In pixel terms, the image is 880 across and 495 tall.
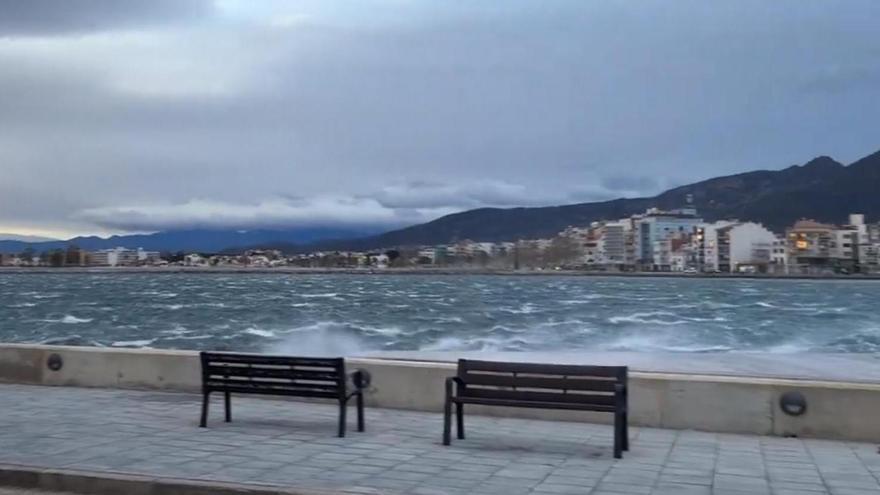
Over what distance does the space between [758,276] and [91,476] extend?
167869 mm

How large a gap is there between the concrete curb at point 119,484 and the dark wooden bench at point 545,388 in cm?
211

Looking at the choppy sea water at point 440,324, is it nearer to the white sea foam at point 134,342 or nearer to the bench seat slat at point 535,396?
the white sea foam at point 134,342

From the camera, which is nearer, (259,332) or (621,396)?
(621,396)

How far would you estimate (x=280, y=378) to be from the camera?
980 centimetres

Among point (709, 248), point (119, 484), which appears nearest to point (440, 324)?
point (119, 484)

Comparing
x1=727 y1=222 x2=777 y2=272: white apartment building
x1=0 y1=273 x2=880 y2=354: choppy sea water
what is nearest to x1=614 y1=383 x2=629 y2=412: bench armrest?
x1=0 y1=273 x2=880 y2=354: choppy sea water

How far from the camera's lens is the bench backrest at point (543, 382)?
8.85 meters

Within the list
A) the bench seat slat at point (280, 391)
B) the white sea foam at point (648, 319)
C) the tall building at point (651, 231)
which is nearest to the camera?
the bench seat slat at point (280, 391)

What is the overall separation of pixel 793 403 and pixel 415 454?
383 cm

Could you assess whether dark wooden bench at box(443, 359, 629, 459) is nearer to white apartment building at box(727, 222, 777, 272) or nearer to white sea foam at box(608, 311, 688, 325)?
white sea foam at box(608, 311, 688, 325)

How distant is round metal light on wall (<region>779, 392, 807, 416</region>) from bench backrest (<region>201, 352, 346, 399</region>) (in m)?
4.23

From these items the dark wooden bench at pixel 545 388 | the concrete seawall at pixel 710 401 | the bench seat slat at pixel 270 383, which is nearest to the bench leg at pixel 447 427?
the dark wooden bench at pixel 545 388

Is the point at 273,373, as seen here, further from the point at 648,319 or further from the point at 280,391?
the point at 648,319

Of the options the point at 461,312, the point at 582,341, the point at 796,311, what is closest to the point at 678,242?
the point at 796,311
